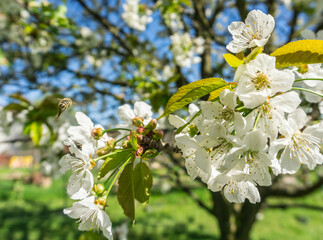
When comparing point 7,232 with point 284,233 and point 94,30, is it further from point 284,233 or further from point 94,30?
point 284,233

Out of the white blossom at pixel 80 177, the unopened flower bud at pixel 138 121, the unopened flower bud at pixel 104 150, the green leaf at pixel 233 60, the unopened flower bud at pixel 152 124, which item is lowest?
the white blossom at pixel 80 177

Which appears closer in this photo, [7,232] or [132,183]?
[132,183]

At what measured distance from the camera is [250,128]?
635 millimetres

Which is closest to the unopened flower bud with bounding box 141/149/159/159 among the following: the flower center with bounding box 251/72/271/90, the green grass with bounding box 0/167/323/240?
the flower center with bounding box 251/72/271/90

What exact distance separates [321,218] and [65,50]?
20.2ft

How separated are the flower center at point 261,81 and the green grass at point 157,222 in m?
3.68

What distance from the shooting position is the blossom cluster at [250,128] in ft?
1.98

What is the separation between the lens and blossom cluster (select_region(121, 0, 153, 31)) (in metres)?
3.01

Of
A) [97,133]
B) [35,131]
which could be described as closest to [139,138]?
A: [97,133]

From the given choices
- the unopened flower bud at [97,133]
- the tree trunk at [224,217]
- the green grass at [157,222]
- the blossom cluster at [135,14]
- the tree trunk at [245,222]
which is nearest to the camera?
the unopened flower bud at [97,133]

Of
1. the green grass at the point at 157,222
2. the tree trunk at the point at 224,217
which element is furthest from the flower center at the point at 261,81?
the green grass at the point at 157,222

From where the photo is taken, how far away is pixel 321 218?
571 centimetres

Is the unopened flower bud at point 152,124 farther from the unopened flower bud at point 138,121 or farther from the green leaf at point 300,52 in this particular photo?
the green leaf at point 300,52

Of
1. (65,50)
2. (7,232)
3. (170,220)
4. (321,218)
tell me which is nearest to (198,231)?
(170,220)
